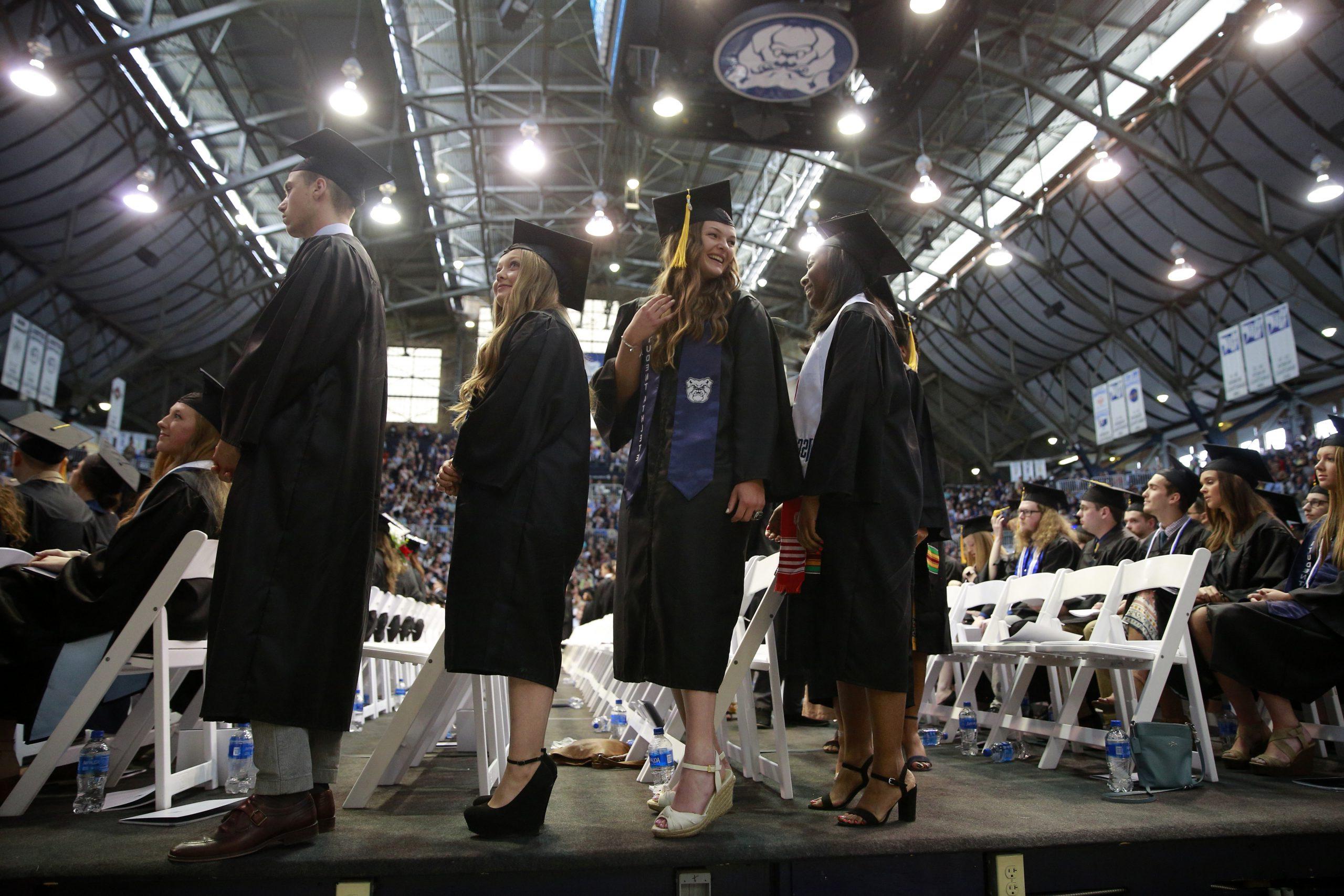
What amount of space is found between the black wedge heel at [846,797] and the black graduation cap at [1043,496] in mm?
3202

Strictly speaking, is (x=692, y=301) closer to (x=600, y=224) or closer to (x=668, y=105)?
(x=668, y=105)

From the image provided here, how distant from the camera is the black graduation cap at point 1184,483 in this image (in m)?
4.25

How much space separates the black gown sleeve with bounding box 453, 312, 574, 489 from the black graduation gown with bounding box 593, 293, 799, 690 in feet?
0.98

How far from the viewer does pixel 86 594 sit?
240 centimetres

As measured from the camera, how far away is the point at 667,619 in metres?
1.99

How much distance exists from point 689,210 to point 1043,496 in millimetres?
3656

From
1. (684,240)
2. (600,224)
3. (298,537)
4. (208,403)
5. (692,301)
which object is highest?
(600,224)

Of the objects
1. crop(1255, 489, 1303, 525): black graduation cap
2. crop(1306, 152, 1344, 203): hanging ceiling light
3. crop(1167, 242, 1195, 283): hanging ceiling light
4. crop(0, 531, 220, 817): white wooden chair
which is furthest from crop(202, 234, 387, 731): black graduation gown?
crop(1167, 242, 1195, 283): hanging ceiling light

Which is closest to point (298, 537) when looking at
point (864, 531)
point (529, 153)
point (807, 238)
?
point (864, 531)

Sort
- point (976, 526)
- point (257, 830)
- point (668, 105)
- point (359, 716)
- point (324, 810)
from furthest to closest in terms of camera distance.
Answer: point (668, 105) < point (976, 526) < point (359, 716) < point (324, 810) < point (257, 830)

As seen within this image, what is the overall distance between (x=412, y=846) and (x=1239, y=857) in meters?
1.94

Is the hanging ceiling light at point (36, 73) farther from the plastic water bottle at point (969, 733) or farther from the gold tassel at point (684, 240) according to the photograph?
the plastic water bottle at point (969, 733)

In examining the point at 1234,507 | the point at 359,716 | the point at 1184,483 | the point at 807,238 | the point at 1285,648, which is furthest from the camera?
the point at 807,238

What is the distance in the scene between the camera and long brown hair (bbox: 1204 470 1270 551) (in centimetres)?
368
